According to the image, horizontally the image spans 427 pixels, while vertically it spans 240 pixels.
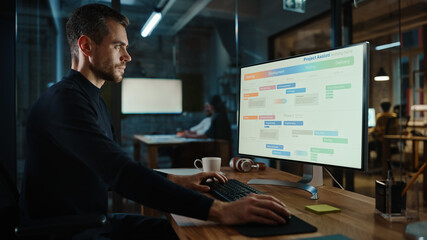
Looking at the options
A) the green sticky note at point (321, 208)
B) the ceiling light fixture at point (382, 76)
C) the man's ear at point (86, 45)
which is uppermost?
the ceiling light fixture at point (382, 76)

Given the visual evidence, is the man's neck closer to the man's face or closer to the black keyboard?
the man's face

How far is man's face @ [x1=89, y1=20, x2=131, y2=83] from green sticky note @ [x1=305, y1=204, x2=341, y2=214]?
2.86ft

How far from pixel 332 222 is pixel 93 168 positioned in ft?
2.19

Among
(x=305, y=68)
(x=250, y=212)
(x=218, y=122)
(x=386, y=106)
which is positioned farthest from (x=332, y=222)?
(x=386, y=106)

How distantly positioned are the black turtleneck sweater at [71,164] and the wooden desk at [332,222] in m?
0.10

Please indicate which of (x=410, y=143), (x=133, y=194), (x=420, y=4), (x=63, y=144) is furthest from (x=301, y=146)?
(x=410, y=143)

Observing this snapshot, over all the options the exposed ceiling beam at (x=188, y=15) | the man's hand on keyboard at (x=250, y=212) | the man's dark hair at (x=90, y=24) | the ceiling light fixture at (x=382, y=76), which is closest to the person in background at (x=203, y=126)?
the exposed ceiling beam at (x=188, y=15)

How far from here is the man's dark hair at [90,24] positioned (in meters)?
1.19

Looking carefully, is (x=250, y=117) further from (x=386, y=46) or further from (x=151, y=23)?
(x=386, y=46)

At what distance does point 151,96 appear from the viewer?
8.84 feet

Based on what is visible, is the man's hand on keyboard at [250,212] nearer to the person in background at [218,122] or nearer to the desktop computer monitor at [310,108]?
the desktop computer monitor at [310,108]

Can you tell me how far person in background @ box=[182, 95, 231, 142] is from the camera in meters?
3.19

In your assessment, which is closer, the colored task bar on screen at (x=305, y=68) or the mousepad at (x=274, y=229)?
the mousepad at (x=274, y=229)

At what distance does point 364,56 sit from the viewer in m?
0.97
